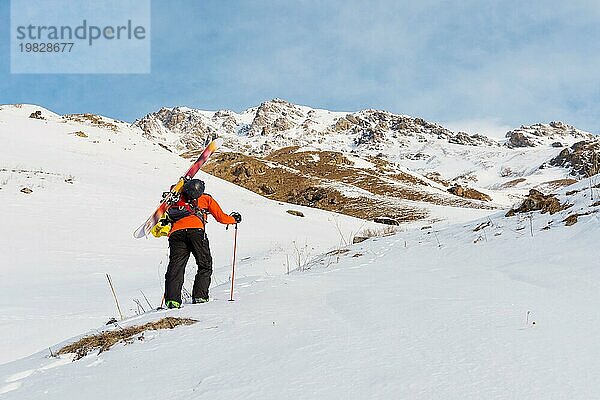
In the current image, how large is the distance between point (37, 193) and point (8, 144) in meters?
11.0

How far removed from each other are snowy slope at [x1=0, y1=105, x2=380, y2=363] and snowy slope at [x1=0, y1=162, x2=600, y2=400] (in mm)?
2249

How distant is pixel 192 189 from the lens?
18.5 ft

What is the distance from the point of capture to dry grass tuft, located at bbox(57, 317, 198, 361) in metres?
3.75

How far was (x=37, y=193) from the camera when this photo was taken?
1588 cm

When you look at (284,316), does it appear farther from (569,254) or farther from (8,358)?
(569,254)

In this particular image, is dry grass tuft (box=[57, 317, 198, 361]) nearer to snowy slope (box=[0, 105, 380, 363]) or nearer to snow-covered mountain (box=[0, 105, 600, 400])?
snow-covered mountain (box=[0, 105, 600, 400])

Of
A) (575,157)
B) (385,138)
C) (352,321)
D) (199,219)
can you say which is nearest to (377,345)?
(352,321)

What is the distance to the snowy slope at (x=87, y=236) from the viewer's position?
6703mm

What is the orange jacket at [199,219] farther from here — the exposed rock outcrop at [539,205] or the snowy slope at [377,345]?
the exposed rock outcrop at [539,205]

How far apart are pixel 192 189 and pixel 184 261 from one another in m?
0.87

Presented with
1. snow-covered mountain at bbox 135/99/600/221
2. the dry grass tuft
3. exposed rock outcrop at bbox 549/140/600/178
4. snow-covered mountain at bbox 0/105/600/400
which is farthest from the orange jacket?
exposed rock outcrop at bbox 549/140/600/178

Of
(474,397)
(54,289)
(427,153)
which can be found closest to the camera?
(474,397)

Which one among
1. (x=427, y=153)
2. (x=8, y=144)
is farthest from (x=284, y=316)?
(x=427, y=153)

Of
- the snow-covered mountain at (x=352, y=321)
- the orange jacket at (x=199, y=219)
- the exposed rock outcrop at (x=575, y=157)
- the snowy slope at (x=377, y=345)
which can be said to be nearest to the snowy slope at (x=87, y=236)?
the snow-covered mountain at (x=352, y=321)
